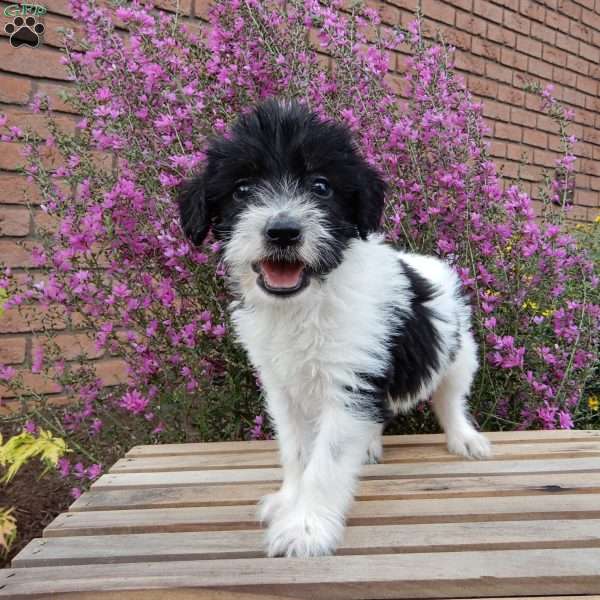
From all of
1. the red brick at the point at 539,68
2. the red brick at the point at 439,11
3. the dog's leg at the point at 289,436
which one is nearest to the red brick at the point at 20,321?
the dog's leg at the point at 289,436

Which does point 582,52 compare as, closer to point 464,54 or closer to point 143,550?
point 464,54

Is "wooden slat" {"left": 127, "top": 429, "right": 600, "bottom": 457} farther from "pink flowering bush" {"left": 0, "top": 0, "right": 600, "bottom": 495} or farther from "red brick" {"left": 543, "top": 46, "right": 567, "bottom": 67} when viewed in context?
"red brick" {"left": 543, "top": 46, "right": 567, "bottom": 67}

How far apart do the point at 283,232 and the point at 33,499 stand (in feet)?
8.31

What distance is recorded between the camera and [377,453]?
2.62 meters

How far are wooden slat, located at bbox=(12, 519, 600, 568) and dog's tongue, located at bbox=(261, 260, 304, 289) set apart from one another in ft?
2.66

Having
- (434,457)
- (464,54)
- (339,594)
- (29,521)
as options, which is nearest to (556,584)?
(339,594)

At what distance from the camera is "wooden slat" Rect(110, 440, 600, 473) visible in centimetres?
255

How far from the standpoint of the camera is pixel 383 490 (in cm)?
221

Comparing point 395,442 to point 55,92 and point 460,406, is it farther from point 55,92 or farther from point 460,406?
point 55,92

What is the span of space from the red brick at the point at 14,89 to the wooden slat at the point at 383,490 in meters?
2.71

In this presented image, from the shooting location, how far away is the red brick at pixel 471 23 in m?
5.94

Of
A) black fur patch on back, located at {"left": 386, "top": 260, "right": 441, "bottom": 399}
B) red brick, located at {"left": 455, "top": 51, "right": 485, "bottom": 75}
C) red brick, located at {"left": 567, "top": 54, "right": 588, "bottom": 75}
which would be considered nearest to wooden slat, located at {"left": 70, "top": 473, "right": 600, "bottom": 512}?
black fur patch on back, located at {"left": 386, "top": 260, "right": 441, "bottom": 399}

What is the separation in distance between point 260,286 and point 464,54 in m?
5.11

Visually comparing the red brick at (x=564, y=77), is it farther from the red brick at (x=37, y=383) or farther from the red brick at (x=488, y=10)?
the red brick at (x=37, y=383)
